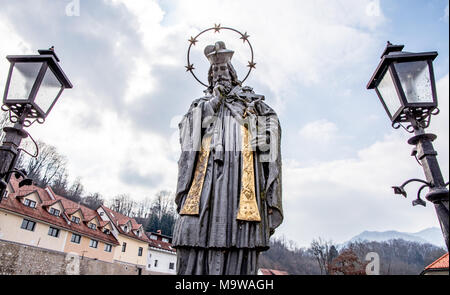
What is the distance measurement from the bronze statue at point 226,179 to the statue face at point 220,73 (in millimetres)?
22

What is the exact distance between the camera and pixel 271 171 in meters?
4.78

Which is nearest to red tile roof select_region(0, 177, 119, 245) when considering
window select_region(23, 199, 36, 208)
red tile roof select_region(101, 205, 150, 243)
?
window select_region(23, 199, 36, 208)

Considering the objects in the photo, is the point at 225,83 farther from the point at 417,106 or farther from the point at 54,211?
the point at 54,211

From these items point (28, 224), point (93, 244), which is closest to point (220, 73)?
point (28, 224)

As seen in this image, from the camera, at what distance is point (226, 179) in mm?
4699

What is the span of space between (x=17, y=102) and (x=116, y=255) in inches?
1384

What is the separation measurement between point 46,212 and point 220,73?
29752mm

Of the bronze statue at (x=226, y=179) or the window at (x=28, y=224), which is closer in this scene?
the bronze statue at (x=226, y=179)

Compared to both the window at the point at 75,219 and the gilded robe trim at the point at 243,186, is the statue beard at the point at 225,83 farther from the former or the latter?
the window at the point at 75,219

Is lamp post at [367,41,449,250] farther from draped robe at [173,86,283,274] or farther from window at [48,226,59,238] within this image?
window at [48,226,59,238]

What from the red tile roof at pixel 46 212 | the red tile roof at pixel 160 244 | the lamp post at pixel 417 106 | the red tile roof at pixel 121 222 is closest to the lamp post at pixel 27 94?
the lamp post at pixel 417 106

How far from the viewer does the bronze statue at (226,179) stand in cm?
410

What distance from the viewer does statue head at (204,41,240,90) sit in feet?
20.1
